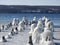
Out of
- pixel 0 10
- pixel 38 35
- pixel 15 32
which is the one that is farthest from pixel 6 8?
pixel 38 35

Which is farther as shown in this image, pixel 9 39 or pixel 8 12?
pixel 8 12

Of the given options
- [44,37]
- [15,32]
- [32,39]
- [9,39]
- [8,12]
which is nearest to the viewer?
[44,37]

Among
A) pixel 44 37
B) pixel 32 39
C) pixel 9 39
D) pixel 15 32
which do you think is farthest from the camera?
pixel 15 32

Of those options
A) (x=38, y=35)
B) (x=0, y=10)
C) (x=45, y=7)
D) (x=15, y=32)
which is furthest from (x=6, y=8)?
(x=38, y=35)

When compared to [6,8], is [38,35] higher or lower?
higher

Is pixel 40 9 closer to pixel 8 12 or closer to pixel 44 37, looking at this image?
pixel 8 12

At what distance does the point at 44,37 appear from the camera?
16.3m

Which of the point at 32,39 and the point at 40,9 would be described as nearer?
the point at 32,39

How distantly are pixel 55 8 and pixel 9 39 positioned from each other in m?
43.3

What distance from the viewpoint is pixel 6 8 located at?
63.3 m

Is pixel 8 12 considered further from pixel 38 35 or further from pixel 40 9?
pixel 38 35

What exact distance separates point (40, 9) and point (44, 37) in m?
46.2

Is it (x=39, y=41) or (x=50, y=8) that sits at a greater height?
(x=39, y=41)

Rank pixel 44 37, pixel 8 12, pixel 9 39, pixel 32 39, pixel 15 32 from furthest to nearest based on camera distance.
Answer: pixel 8 12, pixel 15 32, pixel 9 39, pixel 32 39, pixel 44 37
